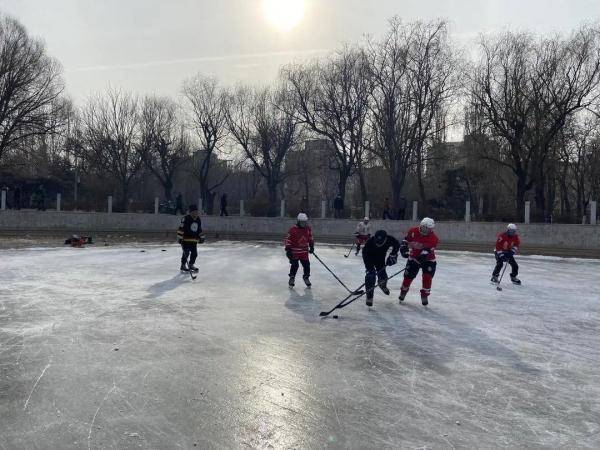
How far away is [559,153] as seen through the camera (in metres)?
30.2

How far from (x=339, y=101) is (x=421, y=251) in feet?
83.3

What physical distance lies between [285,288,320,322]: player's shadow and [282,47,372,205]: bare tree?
2446 cm

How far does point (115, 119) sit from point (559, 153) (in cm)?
3354

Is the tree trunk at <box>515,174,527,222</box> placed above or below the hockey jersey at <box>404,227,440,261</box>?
above

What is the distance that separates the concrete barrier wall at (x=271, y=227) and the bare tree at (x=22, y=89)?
236 inches

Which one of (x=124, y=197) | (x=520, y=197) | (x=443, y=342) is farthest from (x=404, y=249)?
(x=124, y=197)

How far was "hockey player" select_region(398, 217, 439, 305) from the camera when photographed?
8.72 metres

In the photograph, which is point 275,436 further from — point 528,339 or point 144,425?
point 528,339

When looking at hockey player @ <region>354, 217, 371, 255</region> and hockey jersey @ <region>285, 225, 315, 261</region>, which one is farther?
hockey player @ <region>354, 217, 371, 255</region>

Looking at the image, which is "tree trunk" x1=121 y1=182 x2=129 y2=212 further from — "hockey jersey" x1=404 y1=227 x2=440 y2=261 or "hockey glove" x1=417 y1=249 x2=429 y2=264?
"hockey glove" x1=417 y1=249 x2=429 y2=264

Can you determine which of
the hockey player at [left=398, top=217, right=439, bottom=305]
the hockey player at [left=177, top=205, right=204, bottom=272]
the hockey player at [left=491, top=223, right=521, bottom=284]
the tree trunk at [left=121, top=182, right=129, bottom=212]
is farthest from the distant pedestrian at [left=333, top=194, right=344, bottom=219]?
the hockey player at [left=398, top=217, right=439, bottom=305]

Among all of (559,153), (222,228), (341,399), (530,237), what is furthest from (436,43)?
(341,399)

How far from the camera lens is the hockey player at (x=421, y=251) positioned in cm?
872

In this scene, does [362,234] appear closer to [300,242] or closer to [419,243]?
[300,242]
